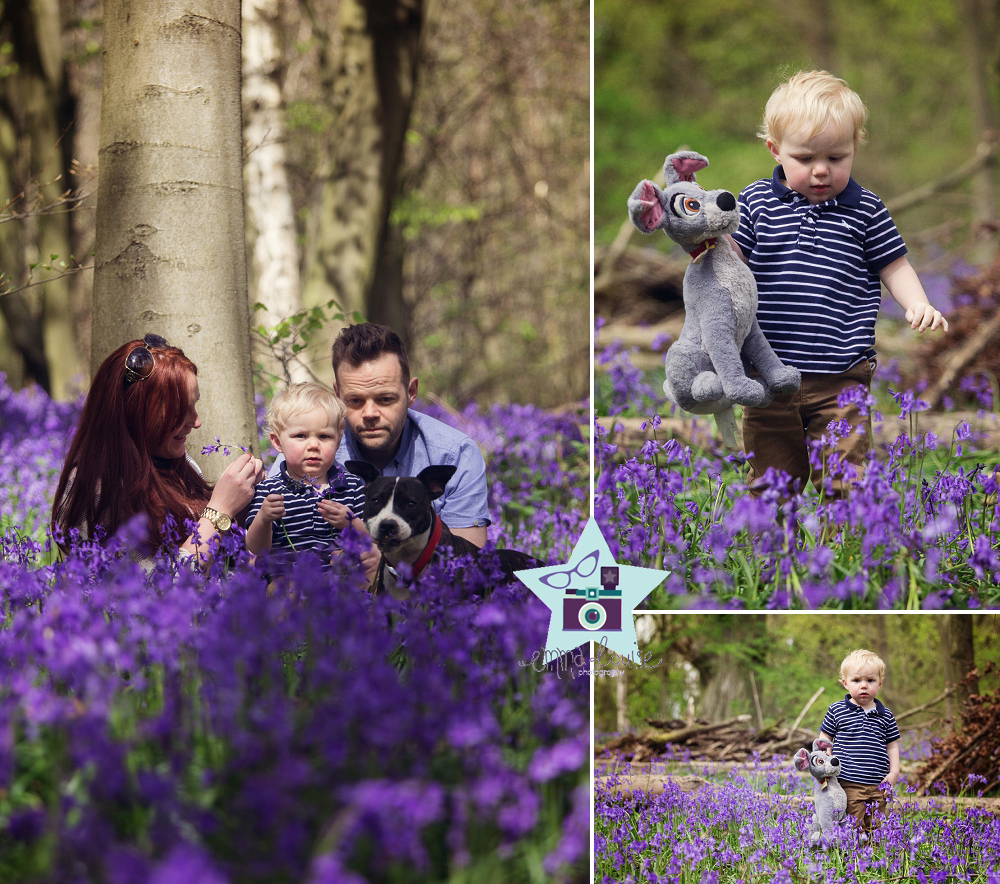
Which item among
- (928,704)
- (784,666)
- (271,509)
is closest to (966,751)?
(928,704)

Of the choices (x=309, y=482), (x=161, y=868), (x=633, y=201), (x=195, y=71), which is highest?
(x=195, y=71)

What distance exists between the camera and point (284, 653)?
2492 mm

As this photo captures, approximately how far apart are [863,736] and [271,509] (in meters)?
2.17

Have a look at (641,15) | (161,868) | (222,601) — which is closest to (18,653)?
(222,601)

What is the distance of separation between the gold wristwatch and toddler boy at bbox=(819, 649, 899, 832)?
217 centimetres

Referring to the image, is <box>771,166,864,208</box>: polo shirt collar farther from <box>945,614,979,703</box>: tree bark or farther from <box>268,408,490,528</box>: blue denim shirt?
<box>945,614,979,703</box>: tree bark

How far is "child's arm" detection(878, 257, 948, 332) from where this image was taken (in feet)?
10.2

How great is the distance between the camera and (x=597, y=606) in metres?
2.97

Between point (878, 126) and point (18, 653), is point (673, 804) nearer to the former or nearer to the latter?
point (18, 653)

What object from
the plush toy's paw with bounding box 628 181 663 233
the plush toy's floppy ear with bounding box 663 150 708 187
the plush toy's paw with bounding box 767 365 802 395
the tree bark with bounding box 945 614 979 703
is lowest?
the tree bark with bounding box 945 614 979 703

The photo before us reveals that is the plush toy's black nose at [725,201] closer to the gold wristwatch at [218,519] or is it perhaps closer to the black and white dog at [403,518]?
the black and white dog at [403,518]

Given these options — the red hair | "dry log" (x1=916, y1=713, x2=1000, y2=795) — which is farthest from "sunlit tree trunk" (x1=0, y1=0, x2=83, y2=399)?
"dry log" (x1=916, y1=713, x2=1000, y2=795)

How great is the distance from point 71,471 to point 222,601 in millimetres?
985

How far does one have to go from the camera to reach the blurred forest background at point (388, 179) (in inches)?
294
